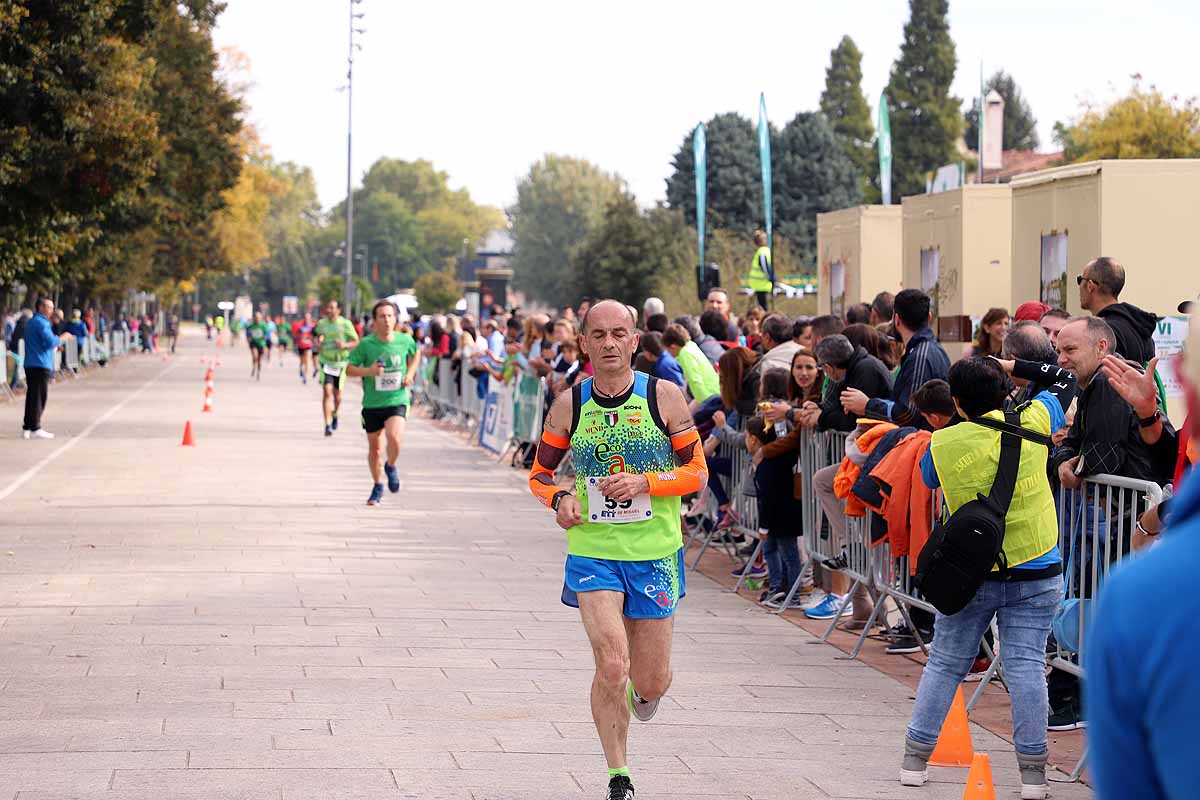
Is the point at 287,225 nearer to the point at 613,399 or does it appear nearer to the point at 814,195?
the point at 814,195

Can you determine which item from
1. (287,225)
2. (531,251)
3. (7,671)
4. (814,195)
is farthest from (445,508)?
(287,225)

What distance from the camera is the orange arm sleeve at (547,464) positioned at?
6141 mm

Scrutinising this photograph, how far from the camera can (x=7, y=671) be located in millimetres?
8023

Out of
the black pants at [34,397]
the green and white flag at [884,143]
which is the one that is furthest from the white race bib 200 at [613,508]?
the green and white flag at [884,143]

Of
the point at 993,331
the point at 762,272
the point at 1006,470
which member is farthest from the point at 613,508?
the point at 762,272

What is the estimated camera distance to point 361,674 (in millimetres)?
8172

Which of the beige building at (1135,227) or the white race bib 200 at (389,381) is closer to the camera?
the beige building at (1135,227)

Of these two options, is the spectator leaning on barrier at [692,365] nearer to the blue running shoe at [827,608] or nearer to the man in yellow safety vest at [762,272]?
the blue running shoe at [827,608]

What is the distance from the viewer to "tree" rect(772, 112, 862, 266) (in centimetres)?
7681

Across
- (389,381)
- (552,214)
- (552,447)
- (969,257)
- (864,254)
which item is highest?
(552,214)

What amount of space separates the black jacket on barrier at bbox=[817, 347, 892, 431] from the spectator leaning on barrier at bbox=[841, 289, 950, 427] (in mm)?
339

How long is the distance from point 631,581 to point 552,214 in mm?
121762

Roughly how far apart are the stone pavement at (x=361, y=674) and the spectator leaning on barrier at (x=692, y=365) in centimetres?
171

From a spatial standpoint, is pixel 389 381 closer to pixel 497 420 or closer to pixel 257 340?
pixel 497 420
